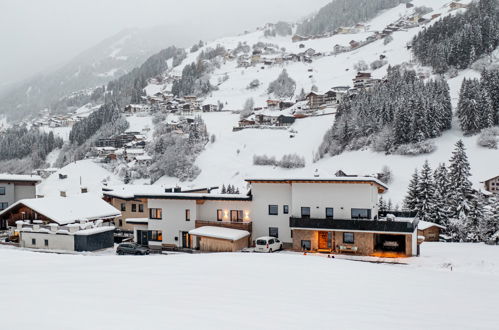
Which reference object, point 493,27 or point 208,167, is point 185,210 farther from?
point 493,27

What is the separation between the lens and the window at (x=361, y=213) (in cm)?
3211

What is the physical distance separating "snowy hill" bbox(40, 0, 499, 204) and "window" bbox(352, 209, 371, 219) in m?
12.1

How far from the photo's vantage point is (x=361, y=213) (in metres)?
32.3

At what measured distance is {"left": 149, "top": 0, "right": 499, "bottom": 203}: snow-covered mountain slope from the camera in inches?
2884

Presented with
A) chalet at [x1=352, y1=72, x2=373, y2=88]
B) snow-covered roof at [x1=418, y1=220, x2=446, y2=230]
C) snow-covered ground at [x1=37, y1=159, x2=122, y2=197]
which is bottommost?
snow-covered roof at [x1=418, y1=220, x2=446, y2=230]

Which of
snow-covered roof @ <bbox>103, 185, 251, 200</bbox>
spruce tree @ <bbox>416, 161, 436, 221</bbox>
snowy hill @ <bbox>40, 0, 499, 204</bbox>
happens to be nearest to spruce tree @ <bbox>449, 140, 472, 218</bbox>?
spruce tree @ <bbox>416, 161, 436, 221</bbox>

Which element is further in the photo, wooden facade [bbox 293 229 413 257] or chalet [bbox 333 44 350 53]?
chalet [bbox 333 44 350 53]

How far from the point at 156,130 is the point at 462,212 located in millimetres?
109203

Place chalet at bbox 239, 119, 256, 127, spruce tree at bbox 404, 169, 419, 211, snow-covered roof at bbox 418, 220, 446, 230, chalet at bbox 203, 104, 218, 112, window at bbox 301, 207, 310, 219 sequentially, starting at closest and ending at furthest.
Result: window at bbox 301, 207, 310, 219 → snow-covered roof at bbox 418, 220, 446, 230 → spruce tree at bbox 404, 169, 419, 211 → chalet at bbox 239, 119, 256, 127 → chalet at bbox 203, 104, 218, 112

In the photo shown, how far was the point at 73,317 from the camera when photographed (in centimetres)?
662

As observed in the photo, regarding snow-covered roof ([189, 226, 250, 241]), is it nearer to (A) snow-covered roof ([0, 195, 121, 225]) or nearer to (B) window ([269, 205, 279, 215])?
(B) window ([269, 205, 279, 215])

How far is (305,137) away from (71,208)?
76.6m

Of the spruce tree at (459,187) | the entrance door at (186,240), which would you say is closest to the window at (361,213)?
the entrance door at (186,240)

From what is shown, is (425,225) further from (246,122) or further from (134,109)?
(134,109)
